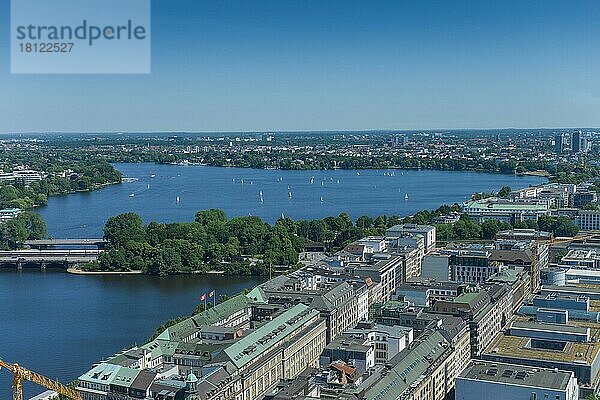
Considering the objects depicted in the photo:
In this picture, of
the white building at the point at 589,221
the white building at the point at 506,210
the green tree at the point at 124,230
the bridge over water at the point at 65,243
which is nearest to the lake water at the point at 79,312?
the green tree at the point at 124,230

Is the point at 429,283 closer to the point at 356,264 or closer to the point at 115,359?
the point at 356,264

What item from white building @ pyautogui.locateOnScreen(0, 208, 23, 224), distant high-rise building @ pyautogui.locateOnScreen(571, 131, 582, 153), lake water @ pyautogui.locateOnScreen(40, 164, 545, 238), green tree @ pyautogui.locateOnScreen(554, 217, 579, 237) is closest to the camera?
green tree @ pyautogui.locateOnScreen(554, 217, 579, 237)

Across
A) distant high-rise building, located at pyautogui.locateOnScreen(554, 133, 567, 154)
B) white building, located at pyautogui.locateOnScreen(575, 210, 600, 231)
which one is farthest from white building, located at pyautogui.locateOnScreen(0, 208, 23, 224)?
distant high-rise building, located at pyautogui.locateOnScreen(554, 133, 567, 154)

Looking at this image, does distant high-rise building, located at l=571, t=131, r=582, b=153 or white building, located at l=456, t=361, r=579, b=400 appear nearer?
white building, located at l=456, t=361, r=579, b=400

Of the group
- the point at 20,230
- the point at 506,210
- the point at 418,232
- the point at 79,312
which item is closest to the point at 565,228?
the point at 506,210

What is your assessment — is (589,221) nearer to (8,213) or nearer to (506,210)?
(506,210)

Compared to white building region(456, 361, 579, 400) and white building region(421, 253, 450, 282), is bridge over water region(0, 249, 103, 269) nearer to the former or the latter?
white building region(421, 253, 450, 282)
